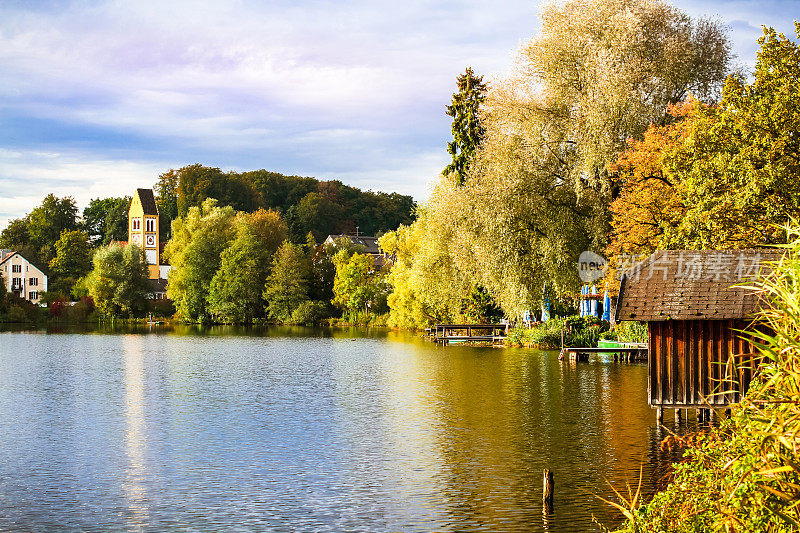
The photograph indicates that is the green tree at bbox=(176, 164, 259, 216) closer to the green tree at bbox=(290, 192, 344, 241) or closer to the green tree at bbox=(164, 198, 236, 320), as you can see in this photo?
the green tree at bbox=(290, 192, 344, 241)

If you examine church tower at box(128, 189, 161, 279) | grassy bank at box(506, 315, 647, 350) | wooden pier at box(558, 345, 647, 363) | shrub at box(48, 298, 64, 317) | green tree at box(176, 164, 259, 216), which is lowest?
wooden pier at box(558, 345, 647, 363)

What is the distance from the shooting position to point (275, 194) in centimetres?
13288

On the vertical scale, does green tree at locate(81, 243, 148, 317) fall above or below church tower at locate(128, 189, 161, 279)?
below

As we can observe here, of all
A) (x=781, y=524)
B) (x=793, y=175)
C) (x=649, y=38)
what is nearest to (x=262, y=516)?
(x=781, y=524)

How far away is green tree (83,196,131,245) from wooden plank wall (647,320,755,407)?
125433 millimetres

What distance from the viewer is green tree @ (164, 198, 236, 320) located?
88062 mm

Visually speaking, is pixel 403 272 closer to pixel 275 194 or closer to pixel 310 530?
pixel 310 530

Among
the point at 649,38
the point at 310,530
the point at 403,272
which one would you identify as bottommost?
→ the point at 310,530

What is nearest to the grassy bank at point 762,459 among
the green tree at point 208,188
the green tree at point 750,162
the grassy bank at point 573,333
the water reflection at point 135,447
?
the water reflection at point 135,447

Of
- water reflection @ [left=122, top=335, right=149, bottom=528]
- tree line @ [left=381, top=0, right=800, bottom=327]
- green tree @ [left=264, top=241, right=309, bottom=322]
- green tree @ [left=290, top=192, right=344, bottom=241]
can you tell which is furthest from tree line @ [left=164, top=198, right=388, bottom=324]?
water reflection @ [left=122, top=335, right=149, bottom=528]

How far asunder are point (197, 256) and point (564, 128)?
5880 centimetres

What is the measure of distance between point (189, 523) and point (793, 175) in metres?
21.5

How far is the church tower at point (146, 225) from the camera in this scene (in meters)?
126

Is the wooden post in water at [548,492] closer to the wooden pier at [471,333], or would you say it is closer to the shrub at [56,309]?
the wooden pier at [471,333]
